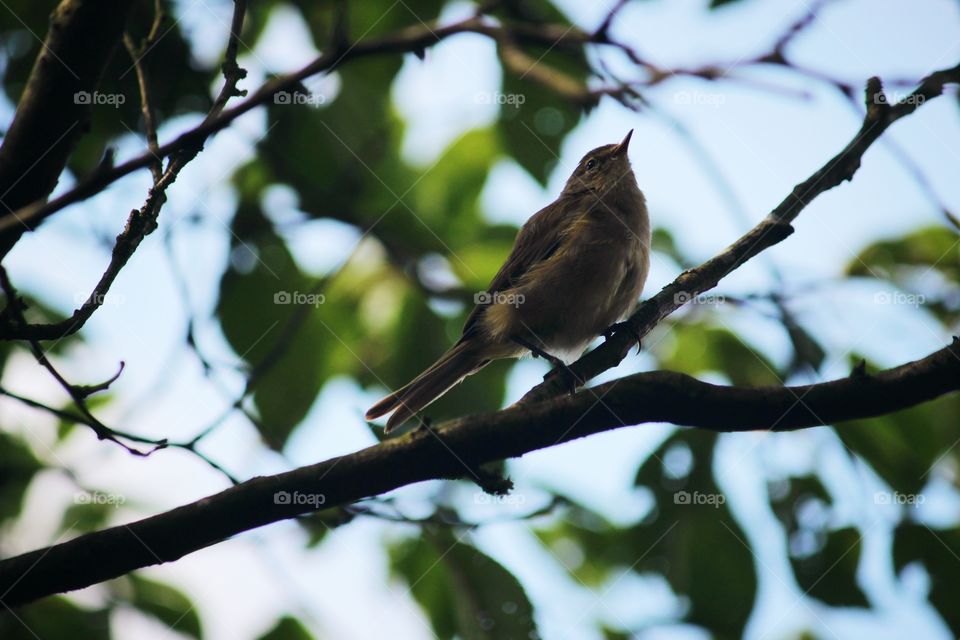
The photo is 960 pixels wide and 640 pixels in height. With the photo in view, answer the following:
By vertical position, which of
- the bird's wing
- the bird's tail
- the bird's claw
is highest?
the bird's wing

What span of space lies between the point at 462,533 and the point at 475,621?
434 mm

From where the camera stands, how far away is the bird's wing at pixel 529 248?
5.26 m

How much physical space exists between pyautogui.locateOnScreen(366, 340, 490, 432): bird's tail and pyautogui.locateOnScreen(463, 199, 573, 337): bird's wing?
0.16 metres

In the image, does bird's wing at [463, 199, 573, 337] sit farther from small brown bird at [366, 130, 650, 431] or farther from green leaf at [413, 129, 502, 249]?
green leaf at [413, 129, 502, 249]

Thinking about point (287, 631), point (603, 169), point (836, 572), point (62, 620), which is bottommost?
point (836, 572)

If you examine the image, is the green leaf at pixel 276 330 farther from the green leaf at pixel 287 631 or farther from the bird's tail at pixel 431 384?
the green leaf at pixel 287 631

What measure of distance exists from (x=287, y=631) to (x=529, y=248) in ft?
9.47

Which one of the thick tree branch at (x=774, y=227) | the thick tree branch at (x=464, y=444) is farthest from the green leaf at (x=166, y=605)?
the thick tree branch at (x=774, y=227)

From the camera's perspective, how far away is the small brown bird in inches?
203

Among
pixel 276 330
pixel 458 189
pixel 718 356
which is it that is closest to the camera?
pixel 276 330

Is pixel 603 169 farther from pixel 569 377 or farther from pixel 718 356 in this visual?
pixel 569 377

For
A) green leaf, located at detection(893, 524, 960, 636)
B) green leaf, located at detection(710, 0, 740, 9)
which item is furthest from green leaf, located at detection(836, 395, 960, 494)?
green leaf, located at detection(710, 0, 740, 9)

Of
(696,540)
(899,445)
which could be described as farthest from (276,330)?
(899,445)

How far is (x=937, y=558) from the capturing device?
11.7 ft
